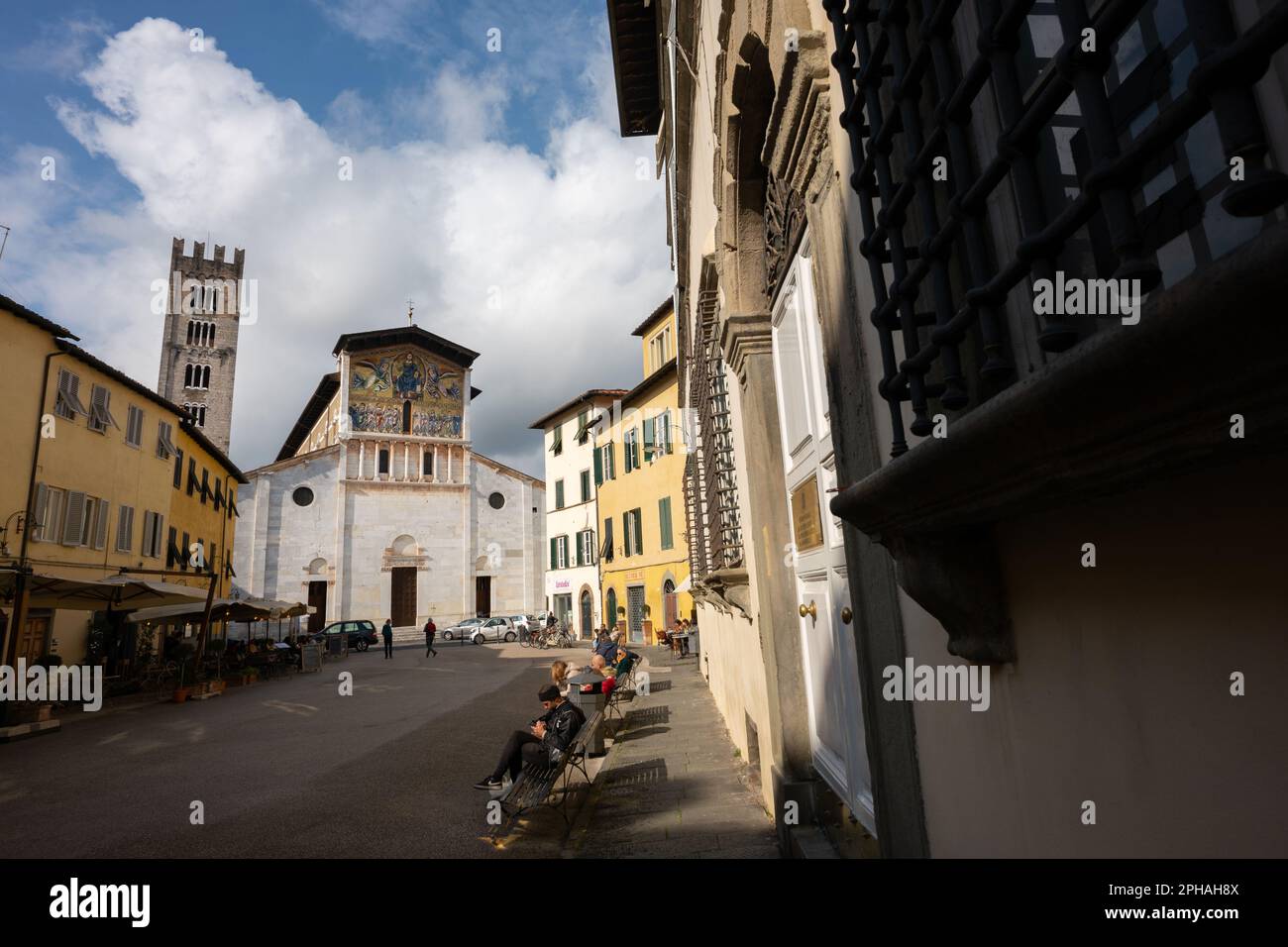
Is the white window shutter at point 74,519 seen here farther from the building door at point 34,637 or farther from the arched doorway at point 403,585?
the arched doorway at point 403,585

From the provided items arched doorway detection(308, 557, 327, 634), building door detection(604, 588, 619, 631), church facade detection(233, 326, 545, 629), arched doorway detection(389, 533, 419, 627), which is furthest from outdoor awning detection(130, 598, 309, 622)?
arched doorway detection(389, 533, 419, 627)

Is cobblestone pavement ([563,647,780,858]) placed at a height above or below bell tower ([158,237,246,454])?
below

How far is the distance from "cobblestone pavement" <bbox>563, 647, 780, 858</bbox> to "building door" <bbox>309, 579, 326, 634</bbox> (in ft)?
116

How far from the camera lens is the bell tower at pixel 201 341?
193 feet

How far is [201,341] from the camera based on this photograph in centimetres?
6050

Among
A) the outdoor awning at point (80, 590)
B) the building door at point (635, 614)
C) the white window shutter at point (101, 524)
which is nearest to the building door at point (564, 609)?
the building door at point (635, 614)

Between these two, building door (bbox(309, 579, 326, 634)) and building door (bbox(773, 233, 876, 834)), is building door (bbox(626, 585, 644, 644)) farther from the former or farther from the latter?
building door (bbox(773, 233, 876, 834))

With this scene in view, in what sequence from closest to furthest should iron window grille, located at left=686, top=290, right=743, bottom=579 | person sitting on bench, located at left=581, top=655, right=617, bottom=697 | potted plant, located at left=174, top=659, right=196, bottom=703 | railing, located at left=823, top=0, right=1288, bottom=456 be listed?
railing, located at left=823, top=0, right=1288, bottom=456
iron window grille, located at left=686, top=290, right=743, bottom=579
person sitting on bench, located at left=581, top=655, right=617, bottom=697
potted plant, located at left=174, top=659, right=196, bottom=703

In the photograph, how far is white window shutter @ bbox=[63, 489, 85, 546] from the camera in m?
17.9

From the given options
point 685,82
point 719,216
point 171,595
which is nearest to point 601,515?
point 171,595

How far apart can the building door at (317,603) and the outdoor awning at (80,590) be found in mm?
23900

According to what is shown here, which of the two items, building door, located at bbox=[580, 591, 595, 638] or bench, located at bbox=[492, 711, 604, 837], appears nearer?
bench, located at bbox=[492, 711, 604, 837]

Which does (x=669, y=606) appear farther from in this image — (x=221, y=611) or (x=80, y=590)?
(x=80, y=590)
